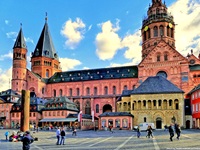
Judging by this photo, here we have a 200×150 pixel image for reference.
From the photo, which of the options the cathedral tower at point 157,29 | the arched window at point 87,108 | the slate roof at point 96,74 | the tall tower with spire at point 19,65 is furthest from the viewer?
the tall tower with spire at point 19,65

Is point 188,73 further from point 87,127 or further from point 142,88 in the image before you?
point 87,127

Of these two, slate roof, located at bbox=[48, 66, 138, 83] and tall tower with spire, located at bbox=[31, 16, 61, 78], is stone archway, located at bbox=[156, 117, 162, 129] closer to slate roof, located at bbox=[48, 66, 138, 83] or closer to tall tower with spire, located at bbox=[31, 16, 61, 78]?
slate roof, located at bbox=[48, 66, 138, 83]

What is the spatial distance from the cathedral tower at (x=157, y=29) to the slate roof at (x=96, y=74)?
8.34 metres

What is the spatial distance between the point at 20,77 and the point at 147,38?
161 ft

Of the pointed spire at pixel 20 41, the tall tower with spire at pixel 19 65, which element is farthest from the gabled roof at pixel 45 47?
the pointed spire at pixel 20 41

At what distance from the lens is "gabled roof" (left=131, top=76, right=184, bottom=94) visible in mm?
69562

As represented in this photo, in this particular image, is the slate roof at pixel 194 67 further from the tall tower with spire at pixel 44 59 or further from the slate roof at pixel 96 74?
the tall tower with spire at pixel 44 59

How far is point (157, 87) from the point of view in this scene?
70.9 meters

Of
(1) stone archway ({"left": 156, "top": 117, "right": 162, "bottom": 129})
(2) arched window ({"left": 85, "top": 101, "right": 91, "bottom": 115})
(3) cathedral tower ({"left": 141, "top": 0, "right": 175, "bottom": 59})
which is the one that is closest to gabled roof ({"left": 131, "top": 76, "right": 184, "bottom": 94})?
(1) stone archway ({"left": 156, "top": 117, "right": 162, "bottom": 129})

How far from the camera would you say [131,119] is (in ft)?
227

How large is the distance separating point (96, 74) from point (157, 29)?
90.2 ft

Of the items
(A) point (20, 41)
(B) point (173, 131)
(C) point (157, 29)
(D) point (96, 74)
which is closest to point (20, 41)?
(A) point (20, 41)

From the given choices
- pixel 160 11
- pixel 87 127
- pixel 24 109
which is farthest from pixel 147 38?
pixel 24 109

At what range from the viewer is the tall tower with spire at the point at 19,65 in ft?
338
